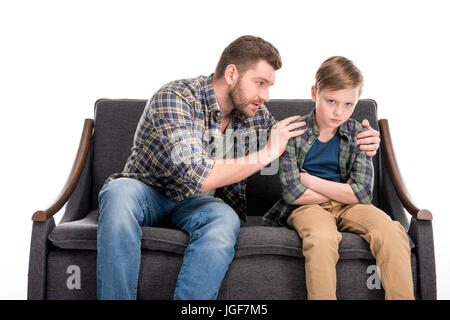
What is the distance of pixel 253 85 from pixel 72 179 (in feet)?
3.14

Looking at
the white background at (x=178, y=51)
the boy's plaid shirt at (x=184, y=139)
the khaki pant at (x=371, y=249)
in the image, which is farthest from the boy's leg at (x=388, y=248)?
the white background at (x=178, y=51)

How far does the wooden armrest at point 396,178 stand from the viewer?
178cm

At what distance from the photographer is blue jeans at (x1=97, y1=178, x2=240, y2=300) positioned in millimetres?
1565

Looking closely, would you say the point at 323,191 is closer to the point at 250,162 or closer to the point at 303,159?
the point at 303,159

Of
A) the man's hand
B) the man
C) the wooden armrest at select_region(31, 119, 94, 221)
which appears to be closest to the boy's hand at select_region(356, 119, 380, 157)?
the man

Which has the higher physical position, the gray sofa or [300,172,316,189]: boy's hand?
[300,172,316,189]: boy's hand

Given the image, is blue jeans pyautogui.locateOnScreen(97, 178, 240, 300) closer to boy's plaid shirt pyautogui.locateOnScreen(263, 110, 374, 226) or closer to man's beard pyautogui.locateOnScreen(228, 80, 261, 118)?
boy's plaid shirt pyautogui.locateOnScreen(263, 110, 374, 226)

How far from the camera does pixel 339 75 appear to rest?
1.82 metres

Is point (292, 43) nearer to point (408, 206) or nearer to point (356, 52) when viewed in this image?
point (356, 52)

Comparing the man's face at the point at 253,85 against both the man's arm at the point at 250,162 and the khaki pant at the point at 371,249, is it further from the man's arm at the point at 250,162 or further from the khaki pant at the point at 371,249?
the khaki pant at the point at 371,249

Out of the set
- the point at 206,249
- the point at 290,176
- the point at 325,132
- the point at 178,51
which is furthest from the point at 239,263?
the point at 178,51

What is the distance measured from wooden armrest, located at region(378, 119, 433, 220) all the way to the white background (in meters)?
0.45

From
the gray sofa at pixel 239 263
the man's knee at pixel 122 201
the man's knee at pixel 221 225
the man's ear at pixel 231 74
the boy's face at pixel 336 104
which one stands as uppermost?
→ the man's ear at pixel 231 74

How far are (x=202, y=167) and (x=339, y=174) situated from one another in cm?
62
